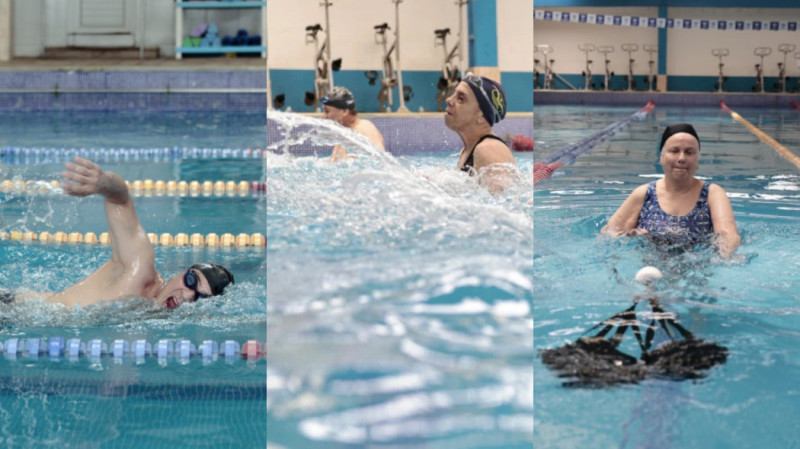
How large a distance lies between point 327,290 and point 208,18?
50.7 ft

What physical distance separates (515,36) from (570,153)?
7291 millimetres

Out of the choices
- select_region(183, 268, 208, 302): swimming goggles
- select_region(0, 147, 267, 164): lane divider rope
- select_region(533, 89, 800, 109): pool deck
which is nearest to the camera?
select_region(183, 268, 208, 302): swimming goggles

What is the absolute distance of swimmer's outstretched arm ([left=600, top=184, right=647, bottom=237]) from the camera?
4.27m

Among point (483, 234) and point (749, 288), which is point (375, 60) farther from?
point (749, 288)

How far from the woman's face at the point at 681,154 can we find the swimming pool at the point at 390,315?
2607 millimetres

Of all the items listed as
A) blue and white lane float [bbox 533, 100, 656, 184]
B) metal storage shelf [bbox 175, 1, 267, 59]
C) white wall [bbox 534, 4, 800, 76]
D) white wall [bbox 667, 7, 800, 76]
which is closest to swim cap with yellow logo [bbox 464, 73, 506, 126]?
blue and white lane float [bbox 533, 100, 656, 184]

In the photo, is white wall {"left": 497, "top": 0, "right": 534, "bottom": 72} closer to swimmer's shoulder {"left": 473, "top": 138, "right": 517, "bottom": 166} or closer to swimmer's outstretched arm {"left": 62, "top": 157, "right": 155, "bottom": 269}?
swimmer's shoulder {"left": 473, "top": 138, "right": 517, "bottom": 166}

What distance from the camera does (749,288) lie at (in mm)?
3611

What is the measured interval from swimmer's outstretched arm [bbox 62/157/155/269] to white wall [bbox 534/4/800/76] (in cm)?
1807

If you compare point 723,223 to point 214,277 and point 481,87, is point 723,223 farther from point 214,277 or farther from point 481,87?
point 481,87

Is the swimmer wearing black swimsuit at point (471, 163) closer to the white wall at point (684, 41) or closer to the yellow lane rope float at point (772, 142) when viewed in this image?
the yellow lane rope float at point (772, 142)

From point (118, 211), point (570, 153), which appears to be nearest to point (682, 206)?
point (118, 211)

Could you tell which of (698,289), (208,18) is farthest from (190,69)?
(698,289)

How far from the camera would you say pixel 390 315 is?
1460mm
